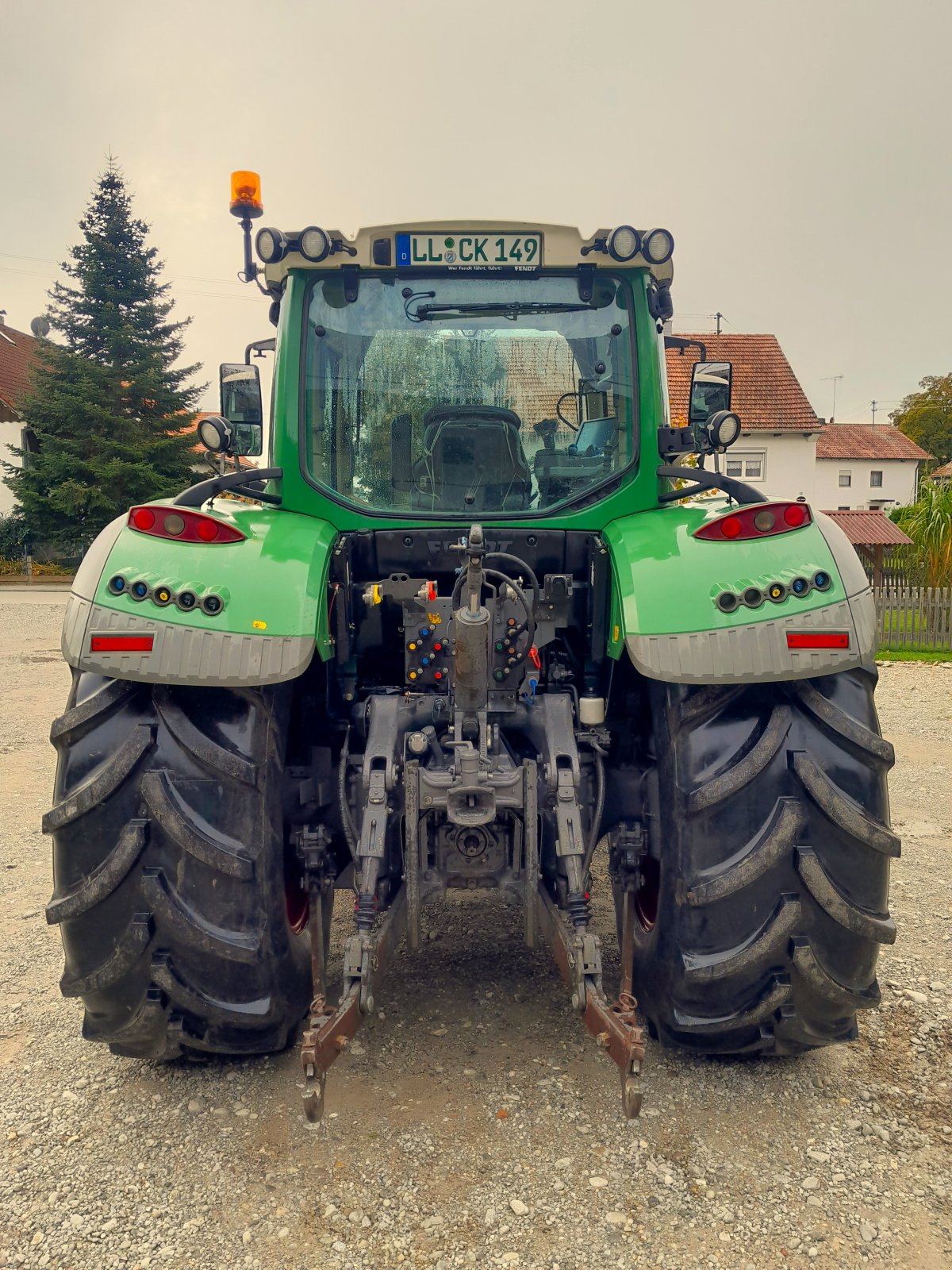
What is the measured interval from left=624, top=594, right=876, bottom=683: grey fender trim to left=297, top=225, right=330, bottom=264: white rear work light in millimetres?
1675

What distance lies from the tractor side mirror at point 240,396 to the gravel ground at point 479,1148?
216cm

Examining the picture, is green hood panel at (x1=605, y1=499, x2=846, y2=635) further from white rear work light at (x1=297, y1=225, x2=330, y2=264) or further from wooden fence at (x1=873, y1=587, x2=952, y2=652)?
wooden fence at (x1=873, y1=587, x2=952, y2=652)

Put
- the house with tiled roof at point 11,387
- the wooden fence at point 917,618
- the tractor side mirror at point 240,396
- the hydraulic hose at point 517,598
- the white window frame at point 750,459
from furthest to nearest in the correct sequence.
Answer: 1. the house with tiled roof at point 11,387
2. the white window frame at point 750,459
3. the wooden fence at point 917,618
4. the tractor side mirror at point 240,396
5. the hydraulic hose at point 517,598

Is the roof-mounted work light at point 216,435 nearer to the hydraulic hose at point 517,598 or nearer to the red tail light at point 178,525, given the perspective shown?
the red tail light at point 178,525

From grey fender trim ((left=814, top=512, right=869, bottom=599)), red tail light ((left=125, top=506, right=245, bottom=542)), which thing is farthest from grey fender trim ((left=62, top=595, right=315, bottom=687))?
grey fender trim ((left=814, top=512, right=869, bottom=599))

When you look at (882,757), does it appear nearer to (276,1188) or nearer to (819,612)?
(819,612)

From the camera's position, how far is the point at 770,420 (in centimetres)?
2730

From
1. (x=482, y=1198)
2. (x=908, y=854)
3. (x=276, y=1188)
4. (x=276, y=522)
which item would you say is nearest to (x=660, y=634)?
→ (x=276, y=522)

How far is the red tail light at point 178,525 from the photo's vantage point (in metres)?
2.46

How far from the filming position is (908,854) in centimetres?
479

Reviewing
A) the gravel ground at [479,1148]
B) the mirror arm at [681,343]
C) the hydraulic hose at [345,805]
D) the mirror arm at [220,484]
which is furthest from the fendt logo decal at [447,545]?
the gravel ground at [479,1148]

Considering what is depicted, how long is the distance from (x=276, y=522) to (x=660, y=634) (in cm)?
124

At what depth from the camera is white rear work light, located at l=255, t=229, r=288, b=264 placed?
2906 mm

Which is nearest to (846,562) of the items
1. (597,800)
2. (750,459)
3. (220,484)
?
(597,800)
